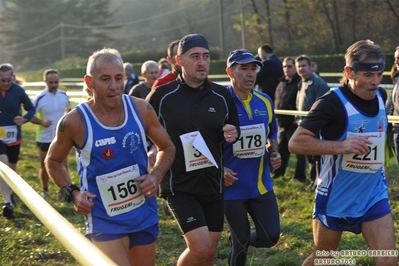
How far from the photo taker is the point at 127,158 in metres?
4.25

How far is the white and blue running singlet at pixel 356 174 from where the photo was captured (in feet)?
15.1

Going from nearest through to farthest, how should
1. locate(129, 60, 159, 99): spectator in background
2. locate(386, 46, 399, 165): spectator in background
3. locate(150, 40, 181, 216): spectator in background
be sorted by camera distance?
locate(150, 40, 181, 216): spectator in background
locate(386, 46, 399, 165): spectator in background
locate(129, 60, 159, 99): spectator in background

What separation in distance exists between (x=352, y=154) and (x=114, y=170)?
168 cm

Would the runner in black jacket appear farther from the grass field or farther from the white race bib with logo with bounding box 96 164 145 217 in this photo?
the grass field

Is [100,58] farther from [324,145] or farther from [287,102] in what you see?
[287,102]

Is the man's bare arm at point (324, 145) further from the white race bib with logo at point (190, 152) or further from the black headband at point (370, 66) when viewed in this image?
the white race bib with logo at point (190, 152)

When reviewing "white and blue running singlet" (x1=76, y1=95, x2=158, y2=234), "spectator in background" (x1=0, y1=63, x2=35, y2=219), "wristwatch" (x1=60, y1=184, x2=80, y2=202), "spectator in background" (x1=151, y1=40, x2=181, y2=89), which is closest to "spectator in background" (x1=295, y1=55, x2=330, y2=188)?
"spectator in background" (x1=151, y1=40, x2=181, y2=89)

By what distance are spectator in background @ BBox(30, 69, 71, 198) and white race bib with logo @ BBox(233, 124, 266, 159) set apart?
19.0 feet

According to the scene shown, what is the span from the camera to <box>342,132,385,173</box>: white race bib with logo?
4.65 m

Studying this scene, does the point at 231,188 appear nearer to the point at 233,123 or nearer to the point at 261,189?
the point at 261,189

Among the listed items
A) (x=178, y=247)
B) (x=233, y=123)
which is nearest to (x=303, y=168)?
(x=178, y=247)

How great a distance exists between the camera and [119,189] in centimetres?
424

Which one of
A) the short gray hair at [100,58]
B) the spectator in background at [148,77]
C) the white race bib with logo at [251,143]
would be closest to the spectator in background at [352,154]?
the white race bib with logo at [251,143]

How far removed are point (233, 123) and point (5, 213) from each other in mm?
4862
